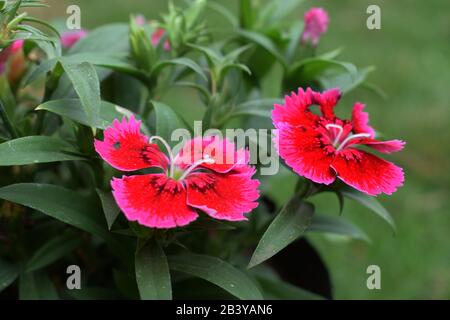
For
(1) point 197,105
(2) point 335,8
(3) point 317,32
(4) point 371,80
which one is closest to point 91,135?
(3) point 317,32

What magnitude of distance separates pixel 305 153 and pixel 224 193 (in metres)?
0.12

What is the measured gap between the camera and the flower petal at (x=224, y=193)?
73 centimetres

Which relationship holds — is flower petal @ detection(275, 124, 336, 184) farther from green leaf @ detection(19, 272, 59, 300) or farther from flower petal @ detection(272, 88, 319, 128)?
green leaf @ detection(19, 272, 59, 300)

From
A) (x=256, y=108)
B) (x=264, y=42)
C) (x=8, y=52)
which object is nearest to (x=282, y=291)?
(x=256, y=108)

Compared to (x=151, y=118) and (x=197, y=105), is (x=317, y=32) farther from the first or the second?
(x=197, y=105)

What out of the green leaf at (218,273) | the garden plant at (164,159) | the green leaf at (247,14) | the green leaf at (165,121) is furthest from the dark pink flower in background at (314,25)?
the green leaf at (218,273)

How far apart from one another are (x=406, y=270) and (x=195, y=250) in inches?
32.8

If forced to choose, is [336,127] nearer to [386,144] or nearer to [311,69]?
[386,144]

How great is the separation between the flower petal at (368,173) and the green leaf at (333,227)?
29 centimetres

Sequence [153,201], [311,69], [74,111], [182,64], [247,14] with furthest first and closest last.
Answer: [247,14]
[311,69]
[182,64]
[74,111]
[153,201]

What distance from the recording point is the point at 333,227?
1116mm

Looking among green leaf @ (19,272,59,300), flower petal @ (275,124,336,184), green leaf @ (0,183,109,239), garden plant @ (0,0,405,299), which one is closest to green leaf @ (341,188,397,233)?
garden plant @ (0,0,405,299)

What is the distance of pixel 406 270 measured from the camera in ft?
5.54

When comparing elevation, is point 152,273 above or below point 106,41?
below
